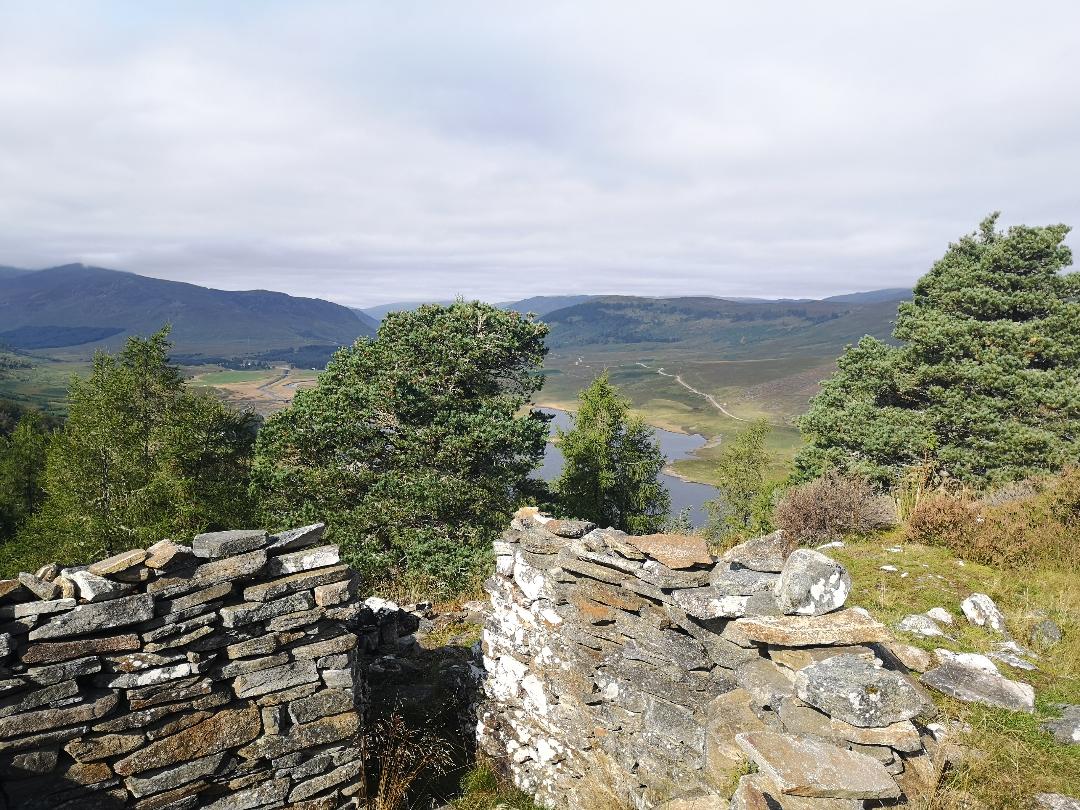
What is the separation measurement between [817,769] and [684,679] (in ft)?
5.40

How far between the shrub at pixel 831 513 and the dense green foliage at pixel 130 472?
754 inches

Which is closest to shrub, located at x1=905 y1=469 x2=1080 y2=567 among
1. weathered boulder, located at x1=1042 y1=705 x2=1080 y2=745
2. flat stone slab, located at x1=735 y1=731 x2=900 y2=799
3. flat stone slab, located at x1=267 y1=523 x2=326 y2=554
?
weathered boulder, located at x1=1042 y1=705 x2=1080 y2=745

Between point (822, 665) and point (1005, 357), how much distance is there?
68.4 feet

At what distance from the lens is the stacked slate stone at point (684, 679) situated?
12.9ft

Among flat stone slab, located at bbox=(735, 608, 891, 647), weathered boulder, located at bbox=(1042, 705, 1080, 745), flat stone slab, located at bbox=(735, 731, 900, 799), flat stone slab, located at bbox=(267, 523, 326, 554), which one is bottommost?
weathered boulder, located at bbox=(1042, 705, 1080, 745)

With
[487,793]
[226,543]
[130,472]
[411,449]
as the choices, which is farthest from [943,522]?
[130,472]

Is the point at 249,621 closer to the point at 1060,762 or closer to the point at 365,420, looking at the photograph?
the point at 1060,762

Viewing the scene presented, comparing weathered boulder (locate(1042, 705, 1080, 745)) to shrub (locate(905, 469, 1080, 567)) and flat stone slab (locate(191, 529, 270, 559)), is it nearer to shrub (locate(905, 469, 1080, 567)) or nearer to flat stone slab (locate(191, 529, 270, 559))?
shrub (locate(905, 469, 1080, 567))

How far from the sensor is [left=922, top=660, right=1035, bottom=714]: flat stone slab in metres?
5.19

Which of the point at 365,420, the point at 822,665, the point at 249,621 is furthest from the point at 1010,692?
the point at 365,420

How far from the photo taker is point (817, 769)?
11.9ft

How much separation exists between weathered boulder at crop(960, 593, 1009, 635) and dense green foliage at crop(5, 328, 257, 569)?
828 inches

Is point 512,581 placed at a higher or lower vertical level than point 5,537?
higher

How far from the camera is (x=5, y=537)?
26.8 m
